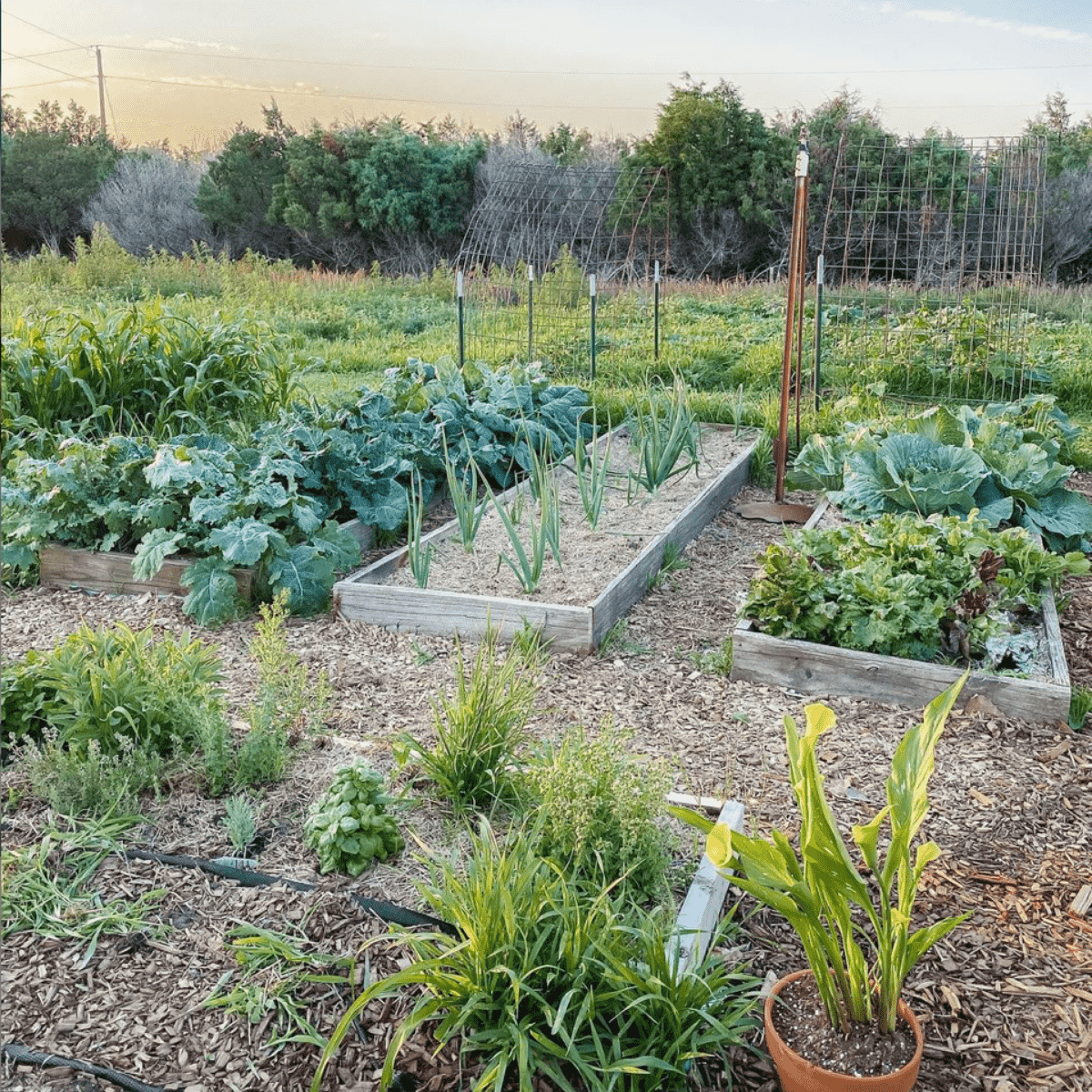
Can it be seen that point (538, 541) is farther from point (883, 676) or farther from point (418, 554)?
point (883, 676)

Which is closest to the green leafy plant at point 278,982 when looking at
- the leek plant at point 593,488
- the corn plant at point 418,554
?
the corn plant at point 418,554

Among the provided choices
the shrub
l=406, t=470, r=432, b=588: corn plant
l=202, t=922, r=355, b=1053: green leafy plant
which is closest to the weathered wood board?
l=406, t=470, r=432, b=588: corn plant

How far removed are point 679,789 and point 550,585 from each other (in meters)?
1.38

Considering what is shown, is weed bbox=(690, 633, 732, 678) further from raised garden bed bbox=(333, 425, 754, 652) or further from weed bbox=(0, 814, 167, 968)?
weed bbox=(0, 814, 167, 968)

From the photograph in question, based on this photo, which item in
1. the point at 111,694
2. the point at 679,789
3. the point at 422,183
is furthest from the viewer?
the point at 422,183

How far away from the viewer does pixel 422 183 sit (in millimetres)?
20875

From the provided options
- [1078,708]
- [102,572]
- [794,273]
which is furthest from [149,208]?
[1078,708]

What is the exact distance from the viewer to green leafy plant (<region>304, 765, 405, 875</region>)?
7.50 feet

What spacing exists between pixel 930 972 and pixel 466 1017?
39.1 inches

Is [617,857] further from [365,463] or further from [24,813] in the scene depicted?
[365,463]

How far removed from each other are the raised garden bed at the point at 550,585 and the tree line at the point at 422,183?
12.0m

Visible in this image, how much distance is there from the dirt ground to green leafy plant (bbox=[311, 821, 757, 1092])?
11 cm

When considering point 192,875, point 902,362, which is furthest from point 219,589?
point 902,362

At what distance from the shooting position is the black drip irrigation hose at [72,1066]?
1.79 metres
